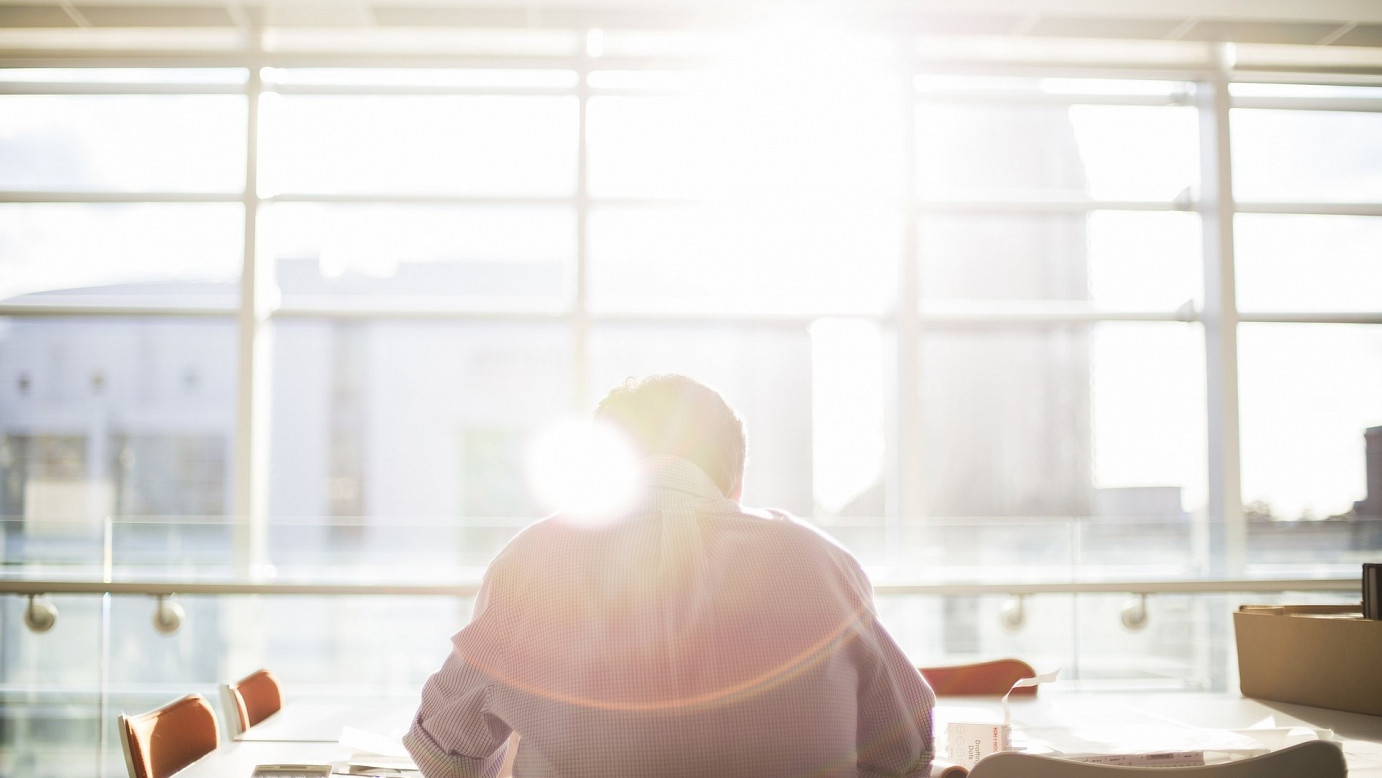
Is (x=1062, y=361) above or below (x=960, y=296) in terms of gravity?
below

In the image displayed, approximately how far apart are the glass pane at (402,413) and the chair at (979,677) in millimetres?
2806

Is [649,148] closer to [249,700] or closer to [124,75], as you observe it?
[124,75]

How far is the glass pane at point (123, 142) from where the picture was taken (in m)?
5.18

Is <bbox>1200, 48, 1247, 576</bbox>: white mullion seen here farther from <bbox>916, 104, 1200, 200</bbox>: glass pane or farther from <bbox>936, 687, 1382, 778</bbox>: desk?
<bbox>936, 687, 1382, 778</bbox>: desk

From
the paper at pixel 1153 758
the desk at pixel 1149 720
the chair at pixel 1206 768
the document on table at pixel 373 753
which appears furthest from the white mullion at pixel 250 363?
the chair at pixel 1206 768

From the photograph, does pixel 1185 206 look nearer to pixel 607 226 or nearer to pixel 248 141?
pixel 607 226

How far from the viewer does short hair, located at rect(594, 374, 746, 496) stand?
1519 mm

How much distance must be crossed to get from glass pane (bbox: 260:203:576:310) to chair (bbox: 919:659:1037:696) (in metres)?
3.02

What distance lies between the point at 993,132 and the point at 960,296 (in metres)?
0.89

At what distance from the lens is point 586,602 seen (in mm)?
1346

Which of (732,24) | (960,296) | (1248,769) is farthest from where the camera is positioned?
(960,296)

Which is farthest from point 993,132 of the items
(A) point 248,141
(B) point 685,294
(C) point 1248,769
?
(C) point 1248,769

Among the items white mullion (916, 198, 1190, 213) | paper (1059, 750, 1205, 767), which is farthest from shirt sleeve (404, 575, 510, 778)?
white mullion (916, 198, 1190, 213)

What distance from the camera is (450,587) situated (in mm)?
3834
